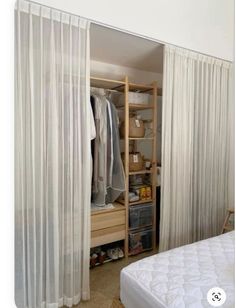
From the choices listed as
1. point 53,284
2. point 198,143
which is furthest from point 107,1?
point 53,284

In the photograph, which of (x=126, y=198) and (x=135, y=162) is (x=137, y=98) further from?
(x=126, y=198)

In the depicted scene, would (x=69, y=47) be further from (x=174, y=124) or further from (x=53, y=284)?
(x=53, y=284)

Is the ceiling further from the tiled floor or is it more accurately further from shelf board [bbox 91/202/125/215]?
the tiled floor

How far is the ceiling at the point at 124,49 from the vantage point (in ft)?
6.87

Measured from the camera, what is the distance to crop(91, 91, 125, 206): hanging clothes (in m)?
2.23

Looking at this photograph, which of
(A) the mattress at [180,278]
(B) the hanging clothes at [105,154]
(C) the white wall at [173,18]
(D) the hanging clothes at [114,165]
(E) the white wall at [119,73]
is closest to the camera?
(A) the mattress at [180,278]

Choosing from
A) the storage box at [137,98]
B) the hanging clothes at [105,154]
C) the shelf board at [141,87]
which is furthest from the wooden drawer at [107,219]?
the shelf board at [141,87]

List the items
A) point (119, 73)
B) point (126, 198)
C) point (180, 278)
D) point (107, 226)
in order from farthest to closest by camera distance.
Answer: point (119, 73)
point (126, 198)
point (107, 226)
point (180, 278)

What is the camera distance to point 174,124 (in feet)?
7.59

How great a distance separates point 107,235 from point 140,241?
1.61 feet

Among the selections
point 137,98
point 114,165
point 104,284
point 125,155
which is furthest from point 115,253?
point 137,98

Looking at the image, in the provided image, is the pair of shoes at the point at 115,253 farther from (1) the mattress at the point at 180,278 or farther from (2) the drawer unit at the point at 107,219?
(1) the mattress at the point at 180,278

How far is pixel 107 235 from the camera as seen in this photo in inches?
92.3
